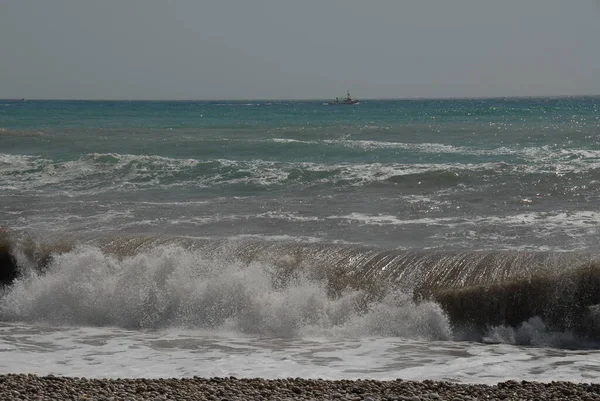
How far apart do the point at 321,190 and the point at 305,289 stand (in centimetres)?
869

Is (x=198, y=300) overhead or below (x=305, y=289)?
below

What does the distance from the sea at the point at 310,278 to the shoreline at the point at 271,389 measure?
781 mm

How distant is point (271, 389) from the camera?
7.81m

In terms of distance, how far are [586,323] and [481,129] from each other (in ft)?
110

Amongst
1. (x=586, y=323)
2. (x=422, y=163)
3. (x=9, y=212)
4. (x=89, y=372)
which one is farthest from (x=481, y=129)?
(x=89, y=372)

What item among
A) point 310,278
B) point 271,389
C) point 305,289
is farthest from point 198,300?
point 271,389

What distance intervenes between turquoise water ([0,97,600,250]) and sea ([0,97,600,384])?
103 millimetres

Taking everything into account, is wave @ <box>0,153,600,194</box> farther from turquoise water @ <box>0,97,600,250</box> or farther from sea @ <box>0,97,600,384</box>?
sea @ <box>0,97,600,384</box>

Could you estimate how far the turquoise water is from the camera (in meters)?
15.4

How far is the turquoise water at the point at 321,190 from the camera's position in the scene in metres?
15.4

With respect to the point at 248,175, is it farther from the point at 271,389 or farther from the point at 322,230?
the point at 271,389

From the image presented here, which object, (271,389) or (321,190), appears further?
(321,190)

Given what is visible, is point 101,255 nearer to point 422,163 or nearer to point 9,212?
point 9,212

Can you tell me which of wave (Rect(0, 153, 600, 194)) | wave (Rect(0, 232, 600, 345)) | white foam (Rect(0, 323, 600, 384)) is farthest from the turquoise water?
white foam (Rect(0, 323, 600, 384))
